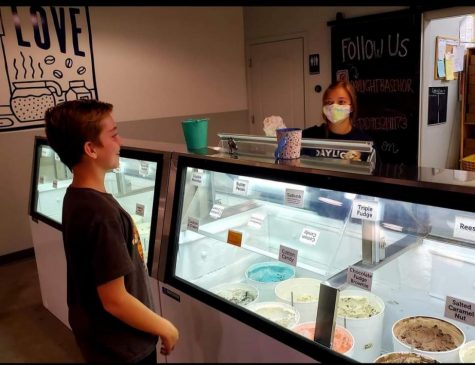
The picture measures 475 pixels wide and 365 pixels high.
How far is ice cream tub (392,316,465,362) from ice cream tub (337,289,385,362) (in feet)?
0.24

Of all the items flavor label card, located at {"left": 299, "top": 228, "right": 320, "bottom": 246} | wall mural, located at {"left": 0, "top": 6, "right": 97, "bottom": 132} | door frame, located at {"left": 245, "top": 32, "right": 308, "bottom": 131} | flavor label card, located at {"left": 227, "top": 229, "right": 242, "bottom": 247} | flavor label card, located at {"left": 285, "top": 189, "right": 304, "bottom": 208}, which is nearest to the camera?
flavor label card, located at {"left": 285, "top": 189, "right": 304, "bottom": 208}

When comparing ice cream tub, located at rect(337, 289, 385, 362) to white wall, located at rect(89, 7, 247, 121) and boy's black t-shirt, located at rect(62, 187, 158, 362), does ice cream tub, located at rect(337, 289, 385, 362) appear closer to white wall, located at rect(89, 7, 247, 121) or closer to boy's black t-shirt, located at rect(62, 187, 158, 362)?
boy's black t-shirt, located at rect(62, 187, 158, 362)

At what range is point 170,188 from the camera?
190 cm

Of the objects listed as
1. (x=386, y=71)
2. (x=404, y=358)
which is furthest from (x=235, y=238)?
(x=386, y=71)

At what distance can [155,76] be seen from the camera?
527 cm

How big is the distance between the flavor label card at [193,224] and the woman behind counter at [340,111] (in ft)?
3.28

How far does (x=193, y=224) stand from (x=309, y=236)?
572 millimetres

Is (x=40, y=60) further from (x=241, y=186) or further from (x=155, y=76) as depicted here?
(x=241, y=186)

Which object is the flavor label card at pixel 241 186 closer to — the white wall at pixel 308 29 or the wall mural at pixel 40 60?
the wall mural at pixel 40 60

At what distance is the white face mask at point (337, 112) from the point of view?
2346mm

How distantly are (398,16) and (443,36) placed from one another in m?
0.56

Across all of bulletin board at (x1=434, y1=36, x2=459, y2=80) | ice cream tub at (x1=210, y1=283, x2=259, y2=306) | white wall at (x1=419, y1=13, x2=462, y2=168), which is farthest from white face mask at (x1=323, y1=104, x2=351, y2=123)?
bulletin board at (x1=434, y1=36, x2=459, y2=80)

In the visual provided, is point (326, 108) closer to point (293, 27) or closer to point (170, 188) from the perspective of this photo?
point (170, 188)

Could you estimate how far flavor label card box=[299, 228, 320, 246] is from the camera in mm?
1704
